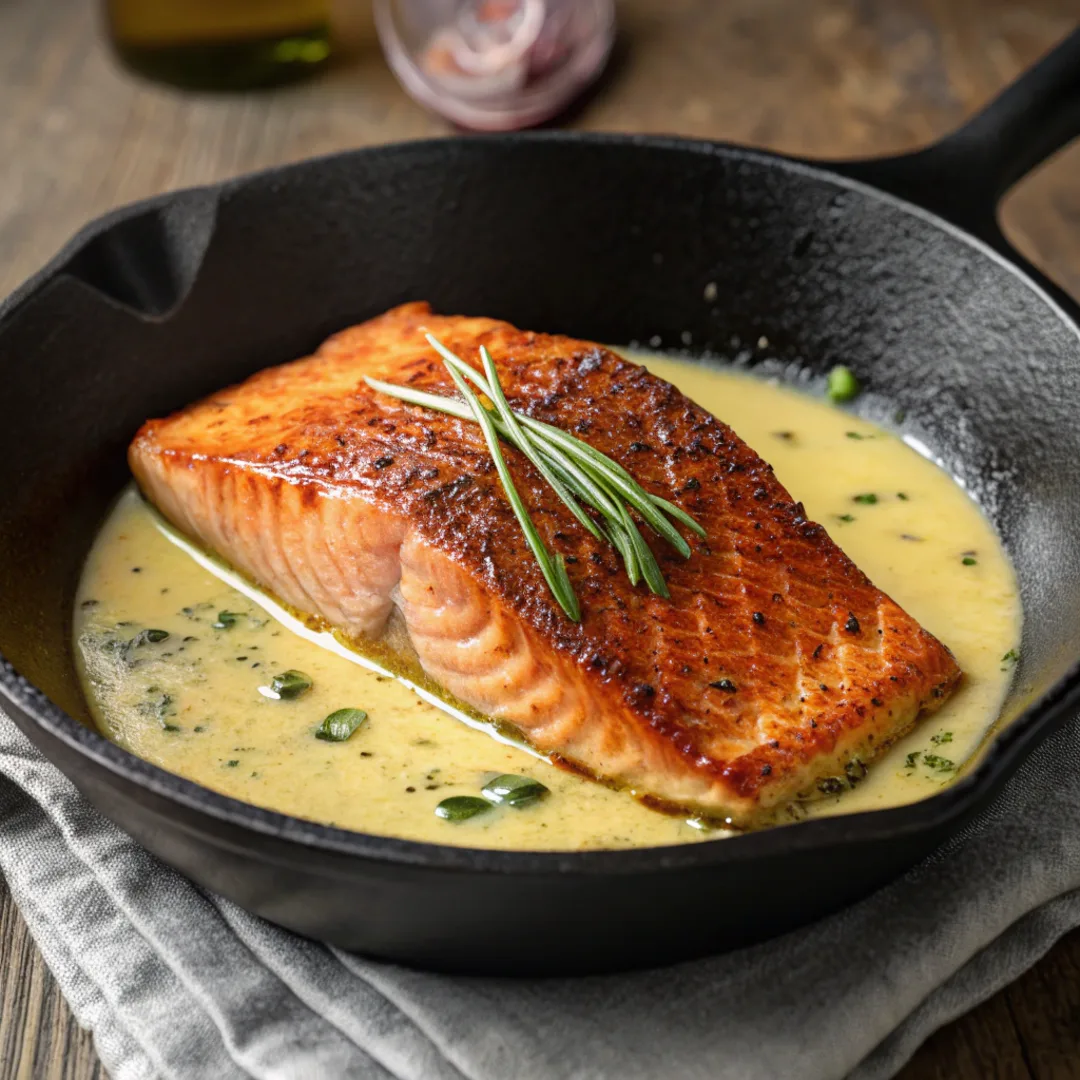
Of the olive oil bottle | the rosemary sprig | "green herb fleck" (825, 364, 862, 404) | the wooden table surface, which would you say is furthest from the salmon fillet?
the olive oil bottle

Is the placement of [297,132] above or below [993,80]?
below

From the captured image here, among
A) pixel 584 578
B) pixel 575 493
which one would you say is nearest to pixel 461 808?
pixel 584 578

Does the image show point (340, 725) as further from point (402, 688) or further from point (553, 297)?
point (553, 297)

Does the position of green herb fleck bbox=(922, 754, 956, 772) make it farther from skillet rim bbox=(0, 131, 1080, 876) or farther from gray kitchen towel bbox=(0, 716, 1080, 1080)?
skillet rim bbox=(0, 131, 1080, 876)

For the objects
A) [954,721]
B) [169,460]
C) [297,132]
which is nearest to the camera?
[954,721]

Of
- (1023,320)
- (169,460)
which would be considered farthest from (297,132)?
(1023,320)

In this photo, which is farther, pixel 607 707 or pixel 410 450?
pixel 410 450

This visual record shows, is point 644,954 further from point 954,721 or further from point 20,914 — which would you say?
point 20,914
